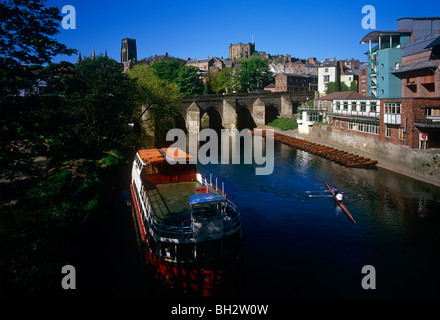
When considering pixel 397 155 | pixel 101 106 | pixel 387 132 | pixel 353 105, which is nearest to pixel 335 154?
pixel 387 132

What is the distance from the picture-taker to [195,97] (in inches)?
3068

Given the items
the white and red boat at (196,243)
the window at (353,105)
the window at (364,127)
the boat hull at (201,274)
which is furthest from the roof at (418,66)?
the boat hull at (201,274)

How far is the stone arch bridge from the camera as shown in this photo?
76562 millimetres

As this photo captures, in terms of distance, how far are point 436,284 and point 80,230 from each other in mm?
19694

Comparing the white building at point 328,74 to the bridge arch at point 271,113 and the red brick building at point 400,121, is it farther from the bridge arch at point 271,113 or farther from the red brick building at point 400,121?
the red brick building at point 400,121

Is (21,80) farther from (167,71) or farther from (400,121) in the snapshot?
(167,71)

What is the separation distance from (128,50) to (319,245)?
17218cm

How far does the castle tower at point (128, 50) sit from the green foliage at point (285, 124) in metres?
115

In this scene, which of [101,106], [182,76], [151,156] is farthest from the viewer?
[182,76]

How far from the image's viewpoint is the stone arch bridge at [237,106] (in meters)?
76.6

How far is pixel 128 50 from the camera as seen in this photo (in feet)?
568

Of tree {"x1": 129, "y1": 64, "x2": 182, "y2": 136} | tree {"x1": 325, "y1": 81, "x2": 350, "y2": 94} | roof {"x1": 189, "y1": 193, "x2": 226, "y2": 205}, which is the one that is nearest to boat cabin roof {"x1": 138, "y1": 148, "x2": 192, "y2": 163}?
roof {"x1": 189, "y1": 193, "x2": 226, "y2": 205}
